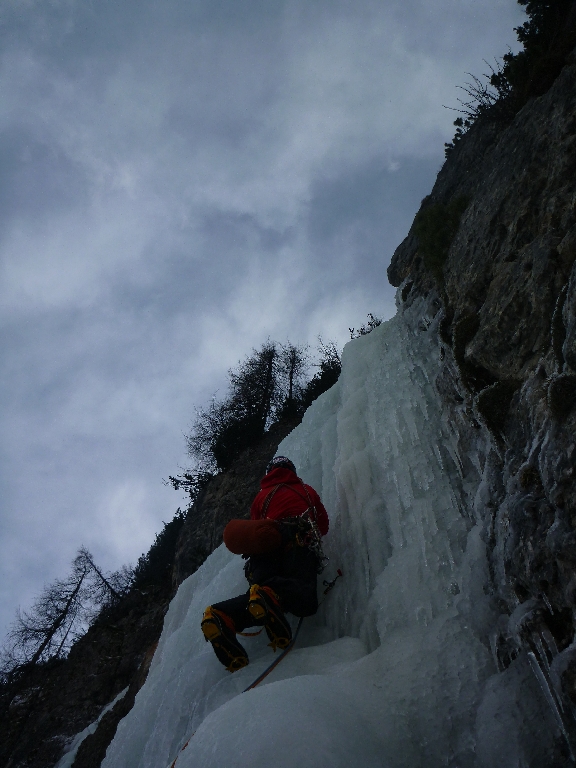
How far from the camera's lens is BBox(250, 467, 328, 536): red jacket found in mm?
4281

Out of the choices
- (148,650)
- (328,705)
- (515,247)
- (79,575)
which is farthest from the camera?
(79,575)

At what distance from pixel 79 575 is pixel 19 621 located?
181 cm

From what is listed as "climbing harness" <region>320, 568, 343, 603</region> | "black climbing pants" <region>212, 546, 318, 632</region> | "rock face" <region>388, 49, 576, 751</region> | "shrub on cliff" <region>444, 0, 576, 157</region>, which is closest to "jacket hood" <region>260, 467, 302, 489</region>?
"black climbing pants" <region>212, 546, 318, 632</region>

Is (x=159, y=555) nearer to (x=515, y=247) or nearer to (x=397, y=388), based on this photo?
(x=397, y=388)

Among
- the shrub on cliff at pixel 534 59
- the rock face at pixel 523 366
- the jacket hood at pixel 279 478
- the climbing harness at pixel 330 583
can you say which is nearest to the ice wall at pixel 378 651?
the climbing harness at pixel 330 583

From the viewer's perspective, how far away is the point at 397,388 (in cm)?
553

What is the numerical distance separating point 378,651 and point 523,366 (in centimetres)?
223

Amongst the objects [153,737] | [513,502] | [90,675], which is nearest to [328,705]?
[513,502]

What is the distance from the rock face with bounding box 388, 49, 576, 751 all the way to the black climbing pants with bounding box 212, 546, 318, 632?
1.46 metres

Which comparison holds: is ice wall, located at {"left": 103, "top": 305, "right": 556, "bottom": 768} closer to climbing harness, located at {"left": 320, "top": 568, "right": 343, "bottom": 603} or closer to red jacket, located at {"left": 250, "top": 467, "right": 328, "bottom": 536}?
climbing harness, located at {"left": 320, "top": 568, "right": 343, "bottom": 603}

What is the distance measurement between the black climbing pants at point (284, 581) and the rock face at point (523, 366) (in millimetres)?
1456

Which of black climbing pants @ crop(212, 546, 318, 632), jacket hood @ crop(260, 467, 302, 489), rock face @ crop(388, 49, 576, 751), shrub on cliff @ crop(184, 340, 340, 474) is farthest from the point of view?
shrub on cliff @ crop(184, 340, 340, 474)

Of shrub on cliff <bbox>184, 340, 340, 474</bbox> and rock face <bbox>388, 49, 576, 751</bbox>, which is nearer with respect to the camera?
rock face <bbox>388, 49, 576, 751</bbox>

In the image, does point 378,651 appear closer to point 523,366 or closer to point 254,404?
point 523,366
